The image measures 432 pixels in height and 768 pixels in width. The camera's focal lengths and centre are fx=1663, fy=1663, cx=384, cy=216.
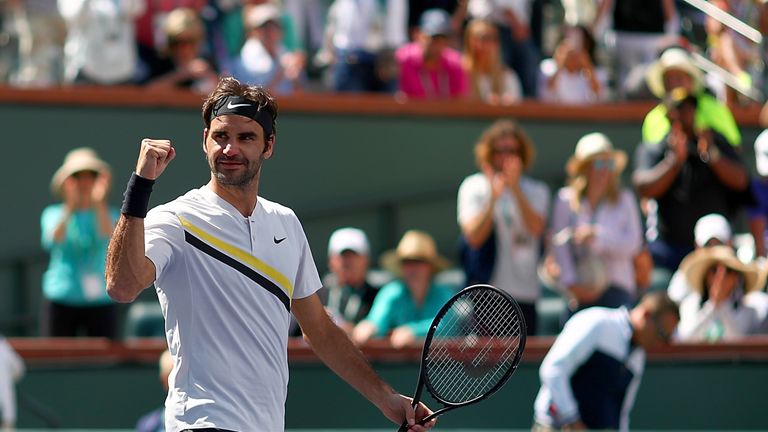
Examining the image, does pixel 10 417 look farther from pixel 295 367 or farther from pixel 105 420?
pixel 295 367

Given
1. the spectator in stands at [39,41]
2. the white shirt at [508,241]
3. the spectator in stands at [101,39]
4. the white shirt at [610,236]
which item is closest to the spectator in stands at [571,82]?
the white shirt at [610,236]

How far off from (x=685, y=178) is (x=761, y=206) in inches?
21.9

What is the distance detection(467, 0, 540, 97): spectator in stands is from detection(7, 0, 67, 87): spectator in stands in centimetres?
288

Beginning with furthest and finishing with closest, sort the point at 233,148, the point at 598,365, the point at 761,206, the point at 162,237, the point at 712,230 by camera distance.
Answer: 1. the point at 761,206
2. the point at 712,230
3. the point at 598,365
4. the point at 233,148
5. the point at 162,237

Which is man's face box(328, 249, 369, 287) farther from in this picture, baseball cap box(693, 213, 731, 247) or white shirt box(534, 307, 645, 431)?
baseball cap box(693, 213, 731, 247)

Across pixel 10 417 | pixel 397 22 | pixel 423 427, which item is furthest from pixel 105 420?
pixel 423 427

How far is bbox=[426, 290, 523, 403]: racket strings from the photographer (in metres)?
4.85

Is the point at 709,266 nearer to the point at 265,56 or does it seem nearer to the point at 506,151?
the point at 506,151

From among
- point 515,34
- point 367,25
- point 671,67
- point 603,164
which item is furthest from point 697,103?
point 367,25

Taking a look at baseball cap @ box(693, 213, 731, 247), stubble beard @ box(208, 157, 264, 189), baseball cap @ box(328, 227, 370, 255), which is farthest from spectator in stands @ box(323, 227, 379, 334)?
stubble beard @ box(208, 157, 264, 189)

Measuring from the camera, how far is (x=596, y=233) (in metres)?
9.36

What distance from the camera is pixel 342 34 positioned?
11.3m

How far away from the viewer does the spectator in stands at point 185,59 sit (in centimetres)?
1092

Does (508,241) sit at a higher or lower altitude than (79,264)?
higher
